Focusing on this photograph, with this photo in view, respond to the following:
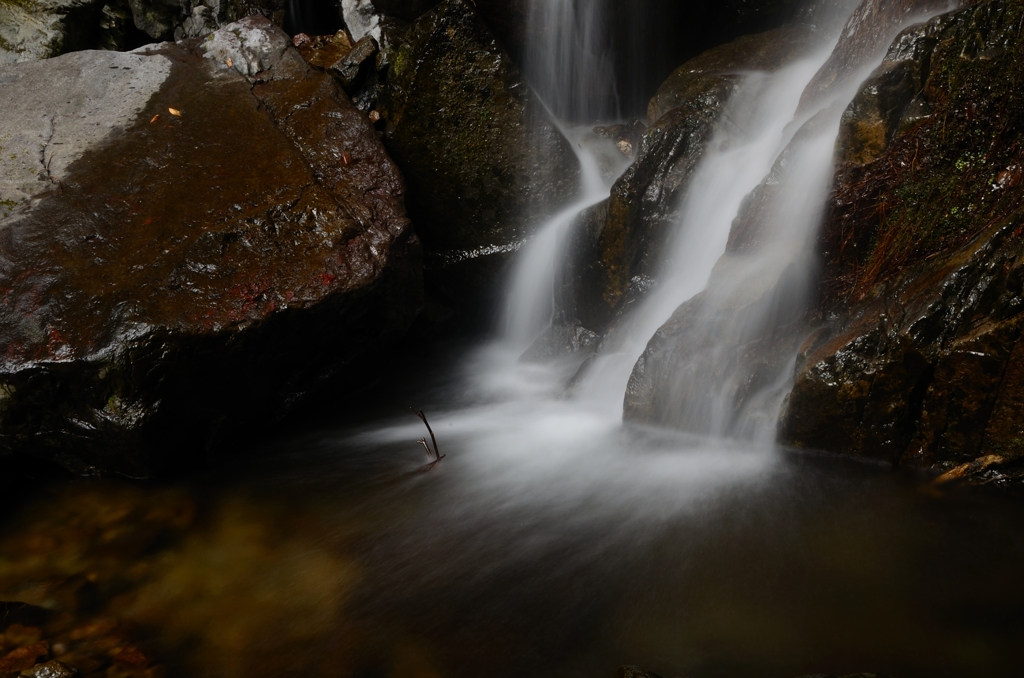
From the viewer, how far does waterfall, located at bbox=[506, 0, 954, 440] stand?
4.36m

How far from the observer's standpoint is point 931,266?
145 inches

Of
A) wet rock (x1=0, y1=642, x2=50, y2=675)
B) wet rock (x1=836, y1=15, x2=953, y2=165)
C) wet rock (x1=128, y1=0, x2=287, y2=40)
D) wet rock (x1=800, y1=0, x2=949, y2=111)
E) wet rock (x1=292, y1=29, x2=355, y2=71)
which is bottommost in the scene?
wet rock (x1=0, y1=642, x2=50, y2=675)

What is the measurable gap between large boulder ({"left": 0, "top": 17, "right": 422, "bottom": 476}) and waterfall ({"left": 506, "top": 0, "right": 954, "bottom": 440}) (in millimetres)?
1880

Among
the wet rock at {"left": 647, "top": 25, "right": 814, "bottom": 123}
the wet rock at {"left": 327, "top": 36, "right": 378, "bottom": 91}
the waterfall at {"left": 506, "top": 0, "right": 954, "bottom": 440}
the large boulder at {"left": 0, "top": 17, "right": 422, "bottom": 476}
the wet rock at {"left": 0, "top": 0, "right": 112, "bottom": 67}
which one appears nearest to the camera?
the large boulder at {"left": 0, "top": 17, "right": 422, "bottom": 476}

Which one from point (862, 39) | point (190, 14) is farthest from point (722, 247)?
point (190, 14)

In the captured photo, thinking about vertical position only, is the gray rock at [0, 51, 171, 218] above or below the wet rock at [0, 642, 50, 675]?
above

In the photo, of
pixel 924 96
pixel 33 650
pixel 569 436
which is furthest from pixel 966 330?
pixel 33 650

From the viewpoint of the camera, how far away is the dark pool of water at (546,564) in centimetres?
273

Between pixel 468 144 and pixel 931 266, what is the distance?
4.49 m

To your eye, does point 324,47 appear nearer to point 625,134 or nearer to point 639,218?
point 625,134

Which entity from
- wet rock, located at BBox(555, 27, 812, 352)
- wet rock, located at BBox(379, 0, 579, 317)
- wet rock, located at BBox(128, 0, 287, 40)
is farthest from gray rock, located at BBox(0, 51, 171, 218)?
wet rock, located at BBox(555, 27, 812, 352)

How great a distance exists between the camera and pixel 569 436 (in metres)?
4.87

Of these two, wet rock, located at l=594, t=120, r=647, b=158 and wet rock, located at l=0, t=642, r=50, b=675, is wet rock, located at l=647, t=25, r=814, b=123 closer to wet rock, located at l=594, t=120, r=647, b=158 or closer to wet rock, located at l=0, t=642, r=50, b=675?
wet rock, located at l=594, t=120, r=647, b=158

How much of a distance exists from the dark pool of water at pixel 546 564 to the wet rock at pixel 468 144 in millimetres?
2800
